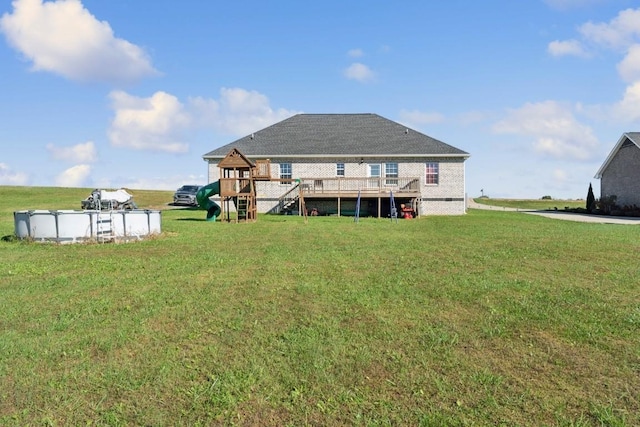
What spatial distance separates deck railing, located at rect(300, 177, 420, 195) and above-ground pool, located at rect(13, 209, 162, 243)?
51.3 ft

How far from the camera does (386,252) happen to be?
36.4 feet

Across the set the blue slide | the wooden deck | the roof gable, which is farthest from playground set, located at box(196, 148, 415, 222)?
the roof gable

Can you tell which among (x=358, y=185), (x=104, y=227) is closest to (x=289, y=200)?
(x=358, y=185)

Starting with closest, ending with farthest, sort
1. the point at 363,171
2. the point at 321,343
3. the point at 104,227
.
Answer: the point at 321,343, the point at 104,227, the point at 363,171

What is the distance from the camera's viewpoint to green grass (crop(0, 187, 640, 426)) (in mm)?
3514

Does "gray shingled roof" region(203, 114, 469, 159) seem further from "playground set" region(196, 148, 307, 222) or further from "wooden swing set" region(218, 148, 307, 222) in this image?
"wooden swing set" region(218, 148, 307, 222)

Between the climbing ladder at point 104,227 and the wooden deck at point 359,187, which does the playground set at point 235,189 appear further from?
the climbing ladder at point 104,227

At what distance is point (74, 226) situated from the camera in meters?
13.1

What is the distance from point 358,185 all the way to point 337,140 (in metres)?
4.06

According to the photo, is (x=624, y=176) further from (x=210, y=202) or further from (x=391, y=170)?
(x=210, y=202)

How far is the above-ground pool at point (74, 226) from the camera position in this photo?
42.6 feet

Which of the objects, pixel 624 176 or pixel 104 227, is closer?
pixel 104 227

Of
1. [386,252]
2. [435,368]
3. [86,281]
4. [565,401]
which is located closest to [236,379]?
[435,368]

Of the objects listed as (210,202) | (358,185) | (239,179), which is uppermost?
(239,179)
